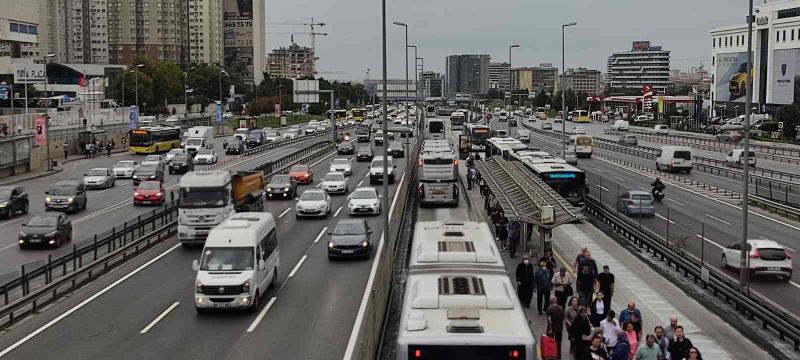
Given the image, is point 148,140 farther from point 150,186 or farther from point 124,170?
point 150,186

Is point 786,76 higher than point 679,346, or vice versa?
point 786,76

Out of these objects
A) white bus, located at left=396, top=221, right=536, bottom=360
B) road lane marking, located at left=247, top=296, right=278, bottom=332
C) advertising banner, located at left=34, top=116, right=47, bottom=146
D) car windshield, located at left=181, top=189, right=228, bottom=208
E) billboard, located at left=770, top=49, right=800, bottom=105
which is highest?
billboard, located at left=770, top=49, right=800, bottom=105

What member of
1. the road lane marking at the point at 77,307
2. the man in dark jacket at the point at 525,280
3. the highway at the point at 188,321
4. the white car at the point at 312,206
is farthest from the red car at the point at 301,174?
the man in dark jacket at the point at 525,280

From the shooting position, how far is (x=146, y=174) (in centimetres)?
5562

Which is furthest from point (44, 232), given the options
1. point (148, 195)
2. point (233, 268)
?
point (233, 268)

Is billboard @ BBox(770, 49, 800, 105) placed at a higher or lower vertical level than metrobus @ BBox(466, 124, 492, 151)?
higher

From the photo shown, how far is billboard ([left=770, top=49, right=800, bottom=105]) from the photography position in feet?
400

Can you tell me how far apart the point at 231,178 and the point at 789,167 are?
50.5m

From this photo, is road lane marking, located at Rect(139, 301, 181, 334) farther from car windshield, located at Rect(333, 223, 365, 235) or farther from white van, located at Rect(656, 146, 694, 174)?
white van, located at Rect(656, 146, 694, 174)

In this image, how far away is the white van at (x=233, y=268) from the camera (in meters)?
21.2

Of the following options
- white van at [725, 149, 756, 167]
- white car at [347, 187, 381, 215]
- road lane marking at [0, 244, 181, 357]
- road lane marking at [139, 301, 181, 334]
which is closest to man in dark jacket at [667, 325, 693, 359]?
road lane marking at [139, 301, 181, 334]

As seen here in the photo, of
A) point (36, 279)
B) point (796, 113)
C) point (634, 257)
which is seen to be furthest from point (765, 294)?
point (796, 113)

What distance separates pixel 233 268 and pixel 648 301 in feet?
35.0

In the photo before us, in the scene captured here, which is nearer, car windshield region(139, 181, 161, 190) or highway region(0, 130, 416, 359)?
highway region(0, 130, 416, 359)
